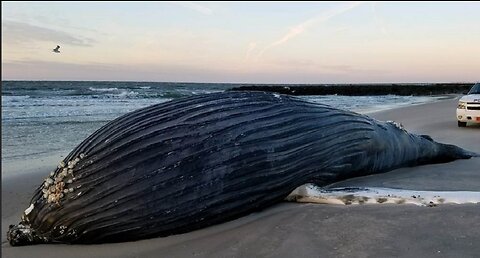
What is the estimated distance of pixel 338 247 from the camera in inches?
129

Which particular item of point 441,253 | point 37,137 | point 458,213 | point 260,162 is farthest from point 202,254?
point 37,137

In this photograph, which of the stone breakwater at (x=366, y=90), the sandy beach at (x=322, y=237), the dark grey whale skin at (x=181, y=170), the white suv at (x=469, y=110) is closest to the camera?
the sandy beach at (x=322, y=237)

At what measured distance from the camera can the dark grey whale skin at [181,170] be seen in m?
3.82

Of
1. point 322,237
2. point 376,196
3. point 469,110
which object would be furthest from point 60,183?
point 469,110

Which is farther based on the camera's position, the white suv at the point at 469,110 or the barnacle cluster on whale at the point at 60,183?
the white suv at the point at 469,110

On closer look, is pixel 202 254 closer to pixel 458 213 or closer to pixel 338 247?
pixel 338 247

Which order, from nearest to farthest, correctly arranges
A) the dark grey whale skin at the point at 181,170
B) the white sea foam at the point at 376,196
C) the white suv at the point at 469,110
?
the dark grey whale skin at the point at 181,170 < the white sea foam at the point at 376,196 < the white suv at the point at 469,110

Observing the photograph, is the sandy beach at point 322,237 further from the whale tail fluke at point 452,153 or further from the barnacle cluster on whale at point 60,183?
the whale tail fluke at point 452,153

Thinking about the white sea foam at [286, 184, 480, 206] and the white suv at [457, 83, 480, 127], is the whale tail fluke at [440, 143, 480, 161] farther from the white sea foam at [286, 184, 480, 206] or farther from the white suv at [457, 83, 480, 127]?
the white suv at [457, 83, 480, 127]

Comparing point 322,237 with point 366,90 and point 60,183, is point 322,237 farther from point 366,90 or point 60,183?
point 366,90

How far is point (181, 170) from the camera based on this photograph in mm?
3928

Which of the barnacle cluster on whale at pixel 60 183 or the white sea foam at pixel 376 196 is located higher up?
the barnacle cluster on whale at pixel 60 183

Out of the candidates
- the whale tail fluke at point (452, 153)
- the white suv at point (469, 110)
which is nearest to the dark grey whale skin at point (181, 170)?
the whale tail fluke at point (452, 153)

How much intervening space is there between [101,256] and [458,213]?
8.64 ft
